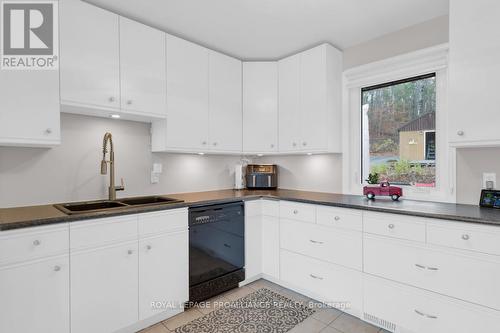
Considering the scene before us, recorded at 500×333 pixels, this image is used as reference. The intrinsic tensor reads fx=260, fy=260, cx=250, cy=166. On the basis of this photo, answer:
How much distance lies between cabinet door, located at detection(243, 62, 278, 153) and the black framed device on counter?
6.06 ft

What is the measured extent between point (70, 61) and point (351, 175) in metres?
2.70

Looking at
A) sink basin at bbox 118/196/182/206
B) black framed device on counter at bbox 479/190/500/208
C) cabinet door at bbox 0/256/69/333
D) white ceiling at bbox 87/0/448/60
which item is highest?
white ceiling at bbox 87/0/448/60

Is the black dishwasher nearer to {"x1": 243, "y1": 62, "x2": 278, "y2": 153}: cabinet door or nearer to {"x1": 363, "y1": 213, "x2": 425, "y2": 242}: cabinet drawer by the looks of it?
{"x1": 243, "y1": 62, "x2": 278, "y2": 153}: cabinet door

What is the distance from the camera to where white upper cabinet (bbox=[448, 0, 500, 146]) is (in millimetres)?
1691

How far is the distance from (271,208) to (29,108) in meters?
2.10

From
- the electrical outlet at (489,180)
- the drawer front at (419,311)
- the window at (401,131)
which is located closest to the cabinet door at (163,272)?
the drawer front at (419,311)

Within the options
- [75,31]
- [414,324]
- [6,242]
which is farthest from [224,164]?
[414,324]

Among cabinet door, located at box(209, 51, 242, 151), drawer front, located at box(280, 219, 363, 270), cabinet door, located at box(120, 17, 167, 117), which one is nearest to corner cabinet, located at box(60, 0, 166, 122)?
cabinet door, located at box(120, 17, 167, 117)

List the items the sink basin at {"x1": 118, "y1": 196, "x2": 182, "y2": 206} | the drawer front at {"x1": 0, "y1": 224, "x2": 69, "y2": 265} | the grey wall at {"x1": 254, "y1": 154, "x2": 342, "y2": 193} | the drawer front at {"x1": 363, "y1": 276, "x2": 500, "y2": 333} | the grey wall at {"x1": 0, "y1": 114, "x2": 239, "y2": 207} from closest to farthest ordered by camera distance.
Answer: the drawer front at {"x1": 0, "y1": 224, "x2": 69, "y2": 265} < the drawer front at {"x1": 363, "y1": 276, "x2": 500, "y2": 333} < the grey wall at {"x1": 0, "y1": 114, "x2": 239, "y2": 207} < the sink basin at {"x1": 118, "y1": 196, "x2": 182, "y2": 206} < the grey wall at {"x1": 254, "y1": 154, "x2": 342, "y2": 193}

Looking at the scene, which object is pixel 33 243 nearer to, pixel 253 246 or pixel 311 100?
pixel 253 246

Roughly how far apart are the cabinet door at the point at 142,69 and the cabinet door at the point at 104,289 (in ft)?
3.74

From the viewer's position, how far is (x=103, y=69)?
6.56 feet

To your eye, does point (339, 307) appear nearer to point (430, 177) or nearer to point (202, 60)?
point (430, 177)

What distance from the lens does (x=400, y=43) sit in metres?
2.43
